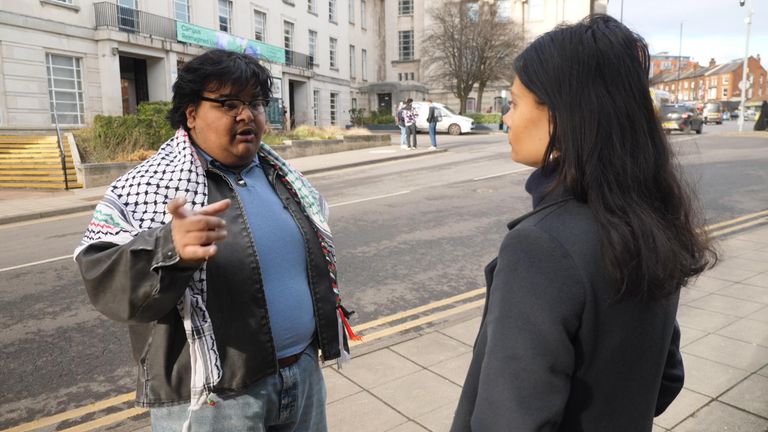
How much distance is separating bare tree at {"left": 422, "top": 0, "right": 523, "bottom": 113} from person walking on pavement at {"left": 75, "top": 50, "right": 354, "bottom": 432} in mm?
38883

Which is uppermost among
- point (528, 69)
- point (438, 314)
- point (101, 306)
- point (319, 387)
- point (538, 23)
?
point (538, 23)

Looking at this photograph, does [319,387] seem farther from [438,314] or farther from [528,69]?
[438,314]

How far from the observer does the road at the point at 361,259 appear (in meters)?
4.04

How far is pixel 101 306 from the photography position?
1571 millimetres

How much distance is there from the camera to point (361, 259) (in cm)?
683

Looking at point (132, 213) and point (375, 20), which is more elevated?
point (375, 20)

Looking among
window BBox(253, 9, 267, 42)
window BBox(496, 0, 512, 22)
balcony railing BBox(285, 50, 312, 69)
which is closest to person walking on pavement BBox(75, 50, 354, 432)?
window BBox(253, 9, 267, 42)

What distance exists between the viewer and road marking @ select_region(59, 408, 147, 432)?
11.0 feet

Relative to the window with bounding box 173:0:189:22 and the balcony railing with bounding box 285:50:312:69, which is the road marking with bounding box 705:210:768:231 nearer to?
the window with bounding box 173:0:189:22

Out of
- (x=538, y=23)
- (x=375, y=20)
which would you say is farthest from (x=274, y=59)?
(x=538, y=23)

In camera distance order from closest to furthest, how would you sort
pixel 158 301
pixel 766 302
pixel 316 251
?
pixel 158 301 → pixel 316 251 → pixel 766 302

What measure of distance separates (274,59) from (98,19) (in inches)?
445

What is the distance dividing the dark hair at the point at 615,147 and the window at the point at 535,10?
51.2 meters

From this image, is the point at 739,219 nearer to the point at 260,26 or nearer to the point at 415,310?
the point at 415,310
